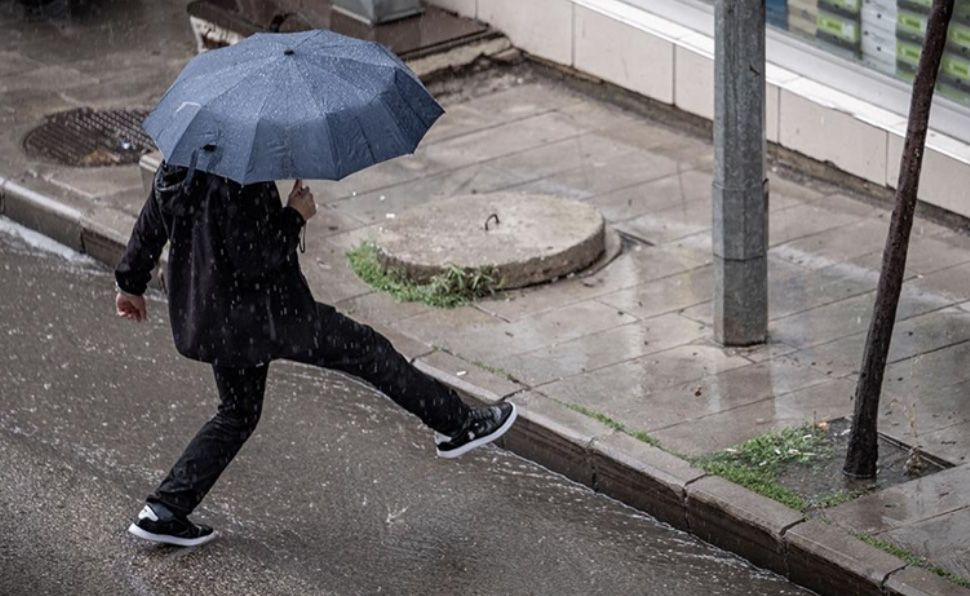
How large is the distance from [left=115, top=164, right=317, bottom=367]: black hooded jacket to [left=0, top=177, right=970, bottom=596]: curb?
4.33 feet

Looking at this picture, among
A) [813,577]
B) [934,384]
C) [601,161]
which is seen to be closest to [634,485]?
[813,577]

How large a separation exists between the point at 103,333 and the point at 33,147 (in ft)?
9.27

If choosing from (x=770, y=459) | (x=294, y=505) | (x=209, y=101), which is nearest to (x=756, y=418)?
(x=770, y=459)

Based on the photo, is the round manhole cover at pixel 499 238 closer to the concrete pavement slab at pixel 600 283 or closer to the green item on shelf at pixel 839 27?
the concrete pavement slab at pixel 600 283

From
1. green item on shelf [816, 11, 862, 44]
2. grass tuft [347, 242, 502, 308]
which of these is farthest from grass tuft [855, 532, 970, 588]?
green item on shelf [816, 11, 862, 44]

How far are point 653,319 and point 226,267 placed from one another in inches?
109

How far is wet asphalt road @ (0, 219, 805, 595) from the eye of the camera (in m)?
6.96

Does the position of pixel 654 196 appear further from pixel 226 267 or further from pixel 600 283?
pixel 226 267

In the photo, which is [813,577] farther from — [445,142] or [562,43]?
[562,43]

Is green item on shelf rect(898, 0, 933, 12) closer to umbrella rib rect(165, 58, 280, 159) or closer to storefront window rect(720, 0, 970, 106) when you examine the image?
storefront window rect(720, 0, 970, 106)

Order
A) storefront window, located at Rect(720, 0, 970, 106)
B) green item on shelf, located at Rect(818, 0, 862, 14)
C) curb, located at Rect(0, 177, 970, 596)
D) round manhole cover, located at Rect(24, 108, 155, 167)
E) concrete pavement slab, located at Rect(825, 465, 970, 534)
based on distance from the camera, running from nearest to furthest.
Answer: curb, located at Rect(0, 177, 970, 596), concrete pavement slab, located at Rect(825, 465, 970, 534), storefront window, located at Rect(720, 0, 970, 106), green item on shelf, located at Rect(818, 0, 862, 14), round manhole cover, located at Rect(24, 108, 155, 167)

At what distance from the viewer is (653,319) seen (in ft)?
29.3

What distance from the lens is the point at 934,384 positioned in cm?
804

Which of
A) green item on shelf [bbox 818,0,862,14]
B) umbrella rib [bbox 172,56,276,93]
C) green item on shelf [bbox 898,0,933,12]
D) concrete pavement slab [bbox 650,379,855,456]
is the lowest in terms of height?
concrete pavement slab [bbox 650,379,855,456]
